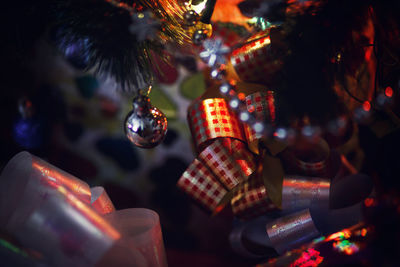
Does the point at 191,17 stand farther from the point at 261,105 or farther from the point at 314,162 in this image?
the point at 314,162

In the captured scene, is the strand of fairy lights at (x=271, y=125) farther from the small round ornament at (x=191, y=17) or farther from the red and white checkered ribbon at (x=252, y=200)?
the red and white checkered ribbon at (x=252, y=200)

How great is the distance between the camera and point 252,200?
0.60m

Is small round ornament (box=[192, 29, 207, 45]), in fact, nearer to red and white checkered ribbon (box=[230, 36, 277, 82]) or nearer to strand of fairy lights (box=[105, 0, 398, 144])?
strand of fairy lights (box=[105, 0, 398, 144])

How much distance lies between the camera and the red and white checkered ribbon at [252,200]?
1.96 feet

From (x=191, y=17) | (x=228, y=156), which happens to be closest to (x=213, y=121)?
(x=228, y=156)

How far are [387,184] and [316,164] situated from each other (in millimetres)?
118

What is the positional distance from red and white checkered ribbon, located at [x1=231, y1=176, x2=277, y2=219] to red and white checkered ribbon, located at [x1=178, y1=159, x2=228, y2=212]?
0.20 ft

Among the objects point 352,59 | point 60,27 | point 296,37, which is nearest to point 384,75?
point 352,59

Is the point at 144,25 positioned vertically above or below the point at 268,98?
above

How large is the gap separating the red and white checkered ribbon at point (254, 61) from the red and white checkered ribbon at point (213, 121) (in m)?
0.06

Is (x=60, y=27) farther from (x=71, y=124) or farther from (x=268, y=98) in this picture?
(x=71, y=124)

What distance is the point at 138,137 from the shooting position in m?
0.51

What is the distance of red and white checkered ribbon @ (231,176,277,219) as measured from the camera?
23.5 inches

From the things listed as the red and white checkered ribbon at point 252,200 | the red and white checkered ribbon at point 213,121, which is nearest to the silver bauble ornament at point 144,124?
the red and white checkered ribbon at point 213,121
